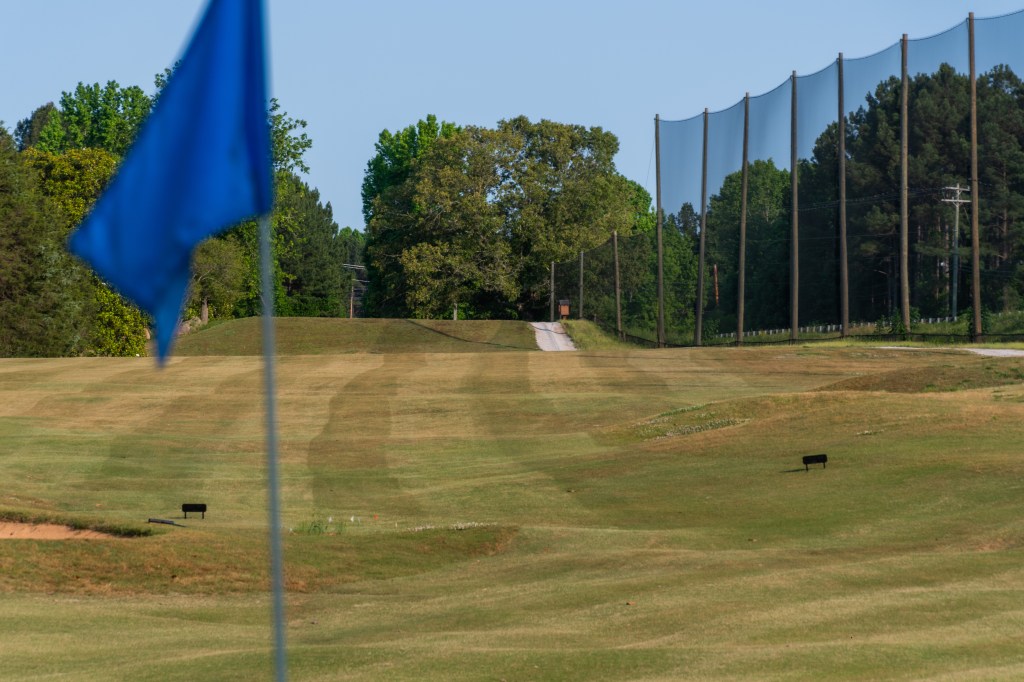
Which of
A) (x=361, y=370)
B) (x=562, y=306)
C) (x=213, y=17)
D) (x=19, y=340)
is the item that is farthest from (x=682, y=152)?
(x=213, y=17)

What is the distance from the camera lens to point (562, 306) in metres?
87.5

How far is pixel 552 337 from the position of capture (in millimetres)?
74375

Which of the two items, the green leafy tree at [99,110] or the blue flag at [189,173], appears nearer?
the blue flag at [189,173]

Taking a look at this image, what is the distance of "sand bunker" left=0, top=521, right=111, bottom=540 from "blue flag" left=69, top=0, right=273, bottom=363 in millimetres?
13878

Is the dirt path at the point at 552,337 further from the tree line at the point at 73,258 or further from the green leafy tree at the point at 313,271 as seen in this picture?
the green leafy tree at the point at 313,271

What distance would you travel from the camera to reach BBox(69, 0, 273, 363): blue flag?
6379mm

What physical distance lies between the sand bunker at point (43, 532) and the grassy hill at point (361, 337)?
155 ft

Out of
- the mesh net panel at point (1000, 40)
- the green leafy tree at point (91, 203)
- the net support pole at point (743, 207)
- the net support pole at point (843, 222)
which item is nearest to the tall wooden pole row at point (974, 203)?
the mesh net panel at point (1000, 40)

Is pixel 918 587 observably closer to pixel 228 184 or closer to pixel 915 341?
pixel 228 184

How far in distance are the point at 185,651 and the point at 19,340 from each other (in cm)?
6445

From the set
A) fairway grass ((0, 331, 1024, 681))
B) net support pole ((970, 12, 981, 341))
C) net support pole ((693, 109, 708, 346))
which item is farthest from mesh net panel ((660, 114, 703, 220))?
fairway grass ((0, 331, 1024, 681))

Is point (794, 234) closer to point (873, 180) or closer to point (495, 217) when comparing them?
point (873, 180)

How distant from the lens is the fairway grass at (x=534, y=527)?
474 inches

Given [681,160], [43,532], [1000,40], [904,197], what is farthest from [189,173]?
[681,160]
